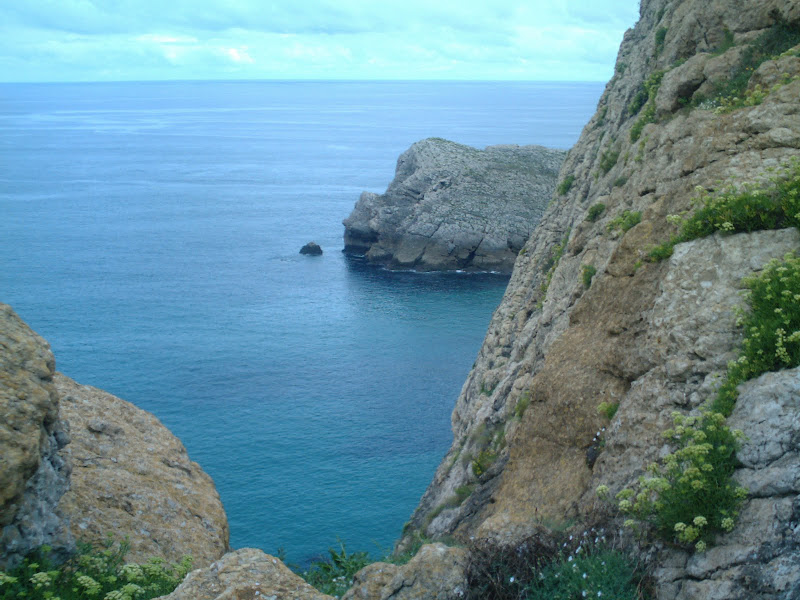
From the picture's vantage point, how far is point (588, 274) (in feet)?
59.9

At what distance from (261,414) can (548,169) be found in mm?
76392

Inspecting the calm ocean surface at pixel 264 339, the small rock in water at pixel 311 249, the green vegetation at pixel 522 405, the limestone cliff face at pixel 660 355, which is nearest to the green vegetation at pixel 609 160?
the limestone cliff face at pixel 660 355

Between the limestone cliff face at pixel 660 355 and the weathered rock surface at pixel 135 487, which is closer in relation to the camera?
the limestone cliff face at pixel 660 355

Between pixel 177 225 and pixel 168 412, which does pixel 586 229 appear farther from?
pixel 177 225

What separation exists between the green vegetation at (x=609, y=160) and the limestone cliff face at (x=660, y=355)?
896mm

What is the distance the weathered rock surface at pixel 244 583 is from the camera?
10102 mm

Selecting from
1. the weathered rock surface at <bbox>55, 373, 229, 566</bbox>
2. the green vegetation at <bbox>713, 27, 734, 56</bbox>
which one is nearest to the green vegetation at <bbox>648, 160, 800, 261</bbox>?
the green vegetation at <bbox>713, 27, 734, 56</bbox>

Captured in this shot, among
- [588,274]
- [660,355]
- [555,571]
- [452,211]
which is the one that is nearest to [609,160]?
[588,274]

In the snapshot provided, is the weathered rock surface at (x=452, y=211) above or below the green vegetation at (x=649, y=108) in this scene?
below

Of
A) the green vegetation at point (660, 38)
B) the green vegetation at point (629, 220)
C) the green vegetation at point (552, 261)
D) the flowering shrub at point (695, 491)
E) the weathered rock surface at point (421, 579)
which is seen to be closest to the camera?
the flowering shrub at point (695, 491)

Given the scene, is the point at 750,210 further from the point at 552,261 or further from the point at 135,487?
the point at 552,261

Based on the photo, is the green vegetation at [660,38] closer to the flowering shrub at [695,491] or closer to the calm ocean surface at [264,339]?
the flowering shrub at [695,491]

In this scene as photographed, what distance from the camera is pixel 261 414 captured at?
54000 millimetres

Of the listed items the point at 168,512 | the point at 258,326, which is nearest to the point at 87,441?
the point at 168,512
